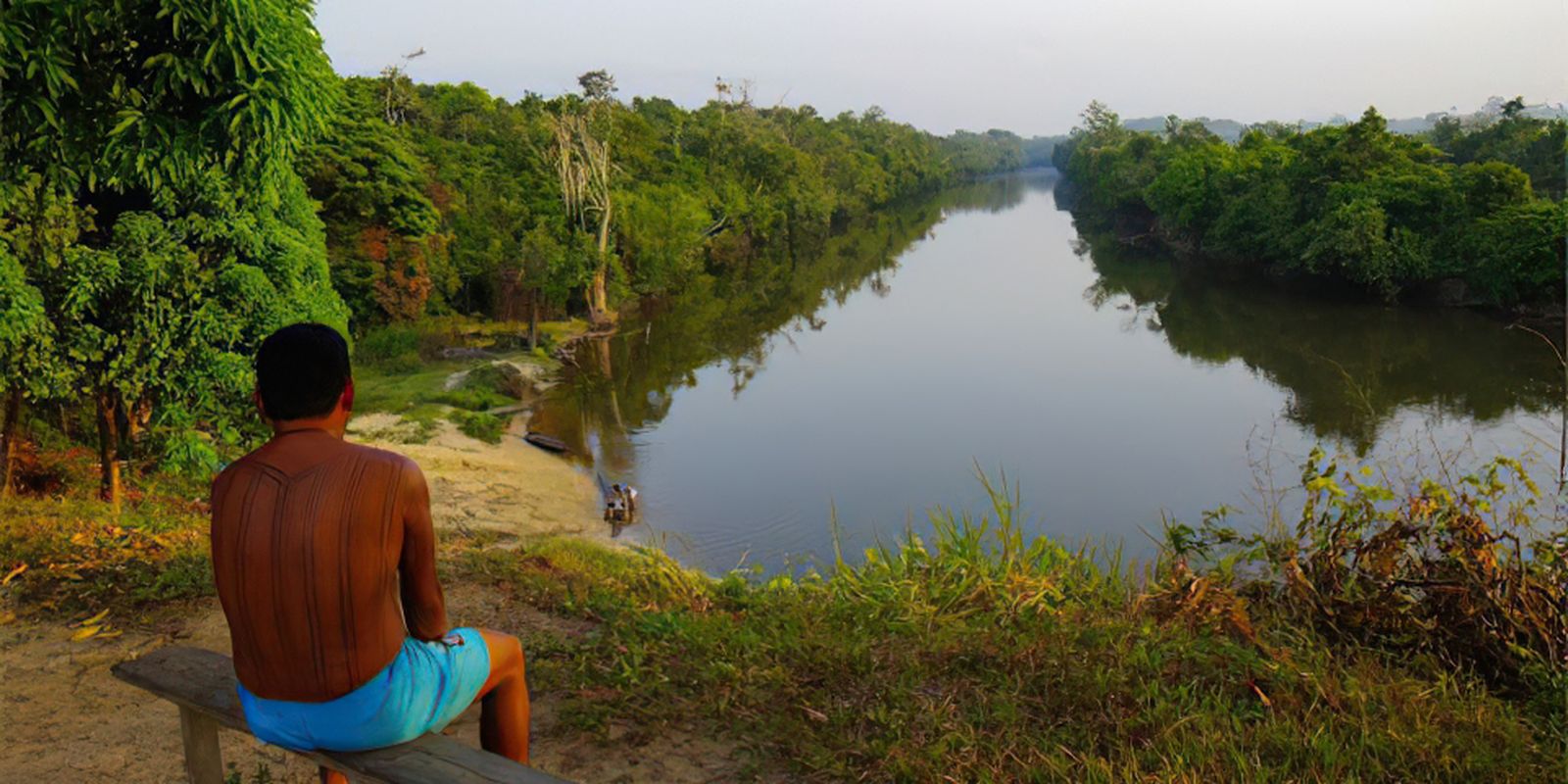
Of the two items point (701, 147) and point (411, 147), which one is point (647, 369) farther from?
point (701, 147)

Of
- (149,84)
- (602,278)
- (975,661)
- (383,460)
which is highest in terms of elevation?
(149,84)

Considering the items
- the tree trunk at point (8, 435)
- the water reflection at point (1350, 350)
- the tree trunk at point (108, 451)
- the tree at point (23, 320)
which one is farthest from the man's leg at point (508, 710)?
the water reflection at point (1350, 350)

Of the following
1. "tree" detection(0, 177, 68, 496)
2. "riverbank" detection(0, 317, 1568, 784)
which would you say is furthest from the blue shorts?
"tree" detection(0, 177, 68, 496)

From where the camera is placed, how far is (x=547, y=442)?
53.5 ft

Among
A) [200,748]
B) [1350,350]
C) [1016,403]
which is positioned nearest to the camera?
[200,748]

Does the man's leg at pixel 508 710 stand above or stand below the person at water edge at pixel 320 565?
below

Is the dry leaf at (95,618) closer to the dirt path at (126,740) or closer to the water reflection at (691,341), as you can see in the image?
the dirt path at (126,740)

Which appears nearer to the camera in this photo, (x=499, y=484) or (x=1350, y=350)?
(x=499, y=484)

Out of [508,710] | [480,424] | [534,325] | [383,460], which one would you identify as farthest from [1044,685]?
[534,325]

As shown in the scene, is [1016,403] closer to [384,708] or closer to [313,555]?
[384,708]

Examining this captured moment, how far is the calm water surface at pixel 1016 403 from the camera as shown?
13969 mm

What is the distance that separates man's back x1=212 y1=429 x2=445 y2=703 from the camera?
208 centimetres

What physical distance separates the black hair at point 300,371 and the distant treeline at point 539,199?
9.17 metres

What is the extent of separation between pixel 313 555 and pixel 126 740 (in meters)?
2.32
